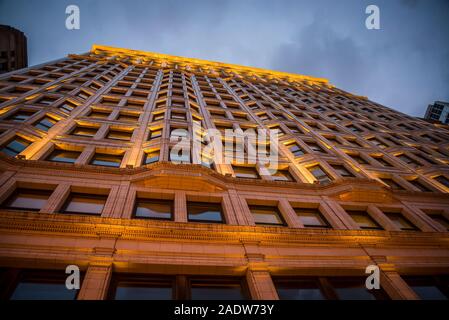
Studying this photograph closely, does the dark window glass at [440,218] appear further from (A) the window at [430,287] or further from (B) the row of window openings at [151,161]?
(A) the window at [430,287]

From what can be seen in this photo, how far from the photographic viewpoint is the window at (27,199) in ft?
38.4

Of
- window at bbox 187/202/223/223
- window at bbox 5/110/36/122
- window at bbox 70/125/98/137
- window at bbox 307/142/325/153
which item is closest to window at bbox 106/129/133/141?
window at bbox 70/125/98/137

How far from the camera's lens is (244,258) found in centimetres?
1026

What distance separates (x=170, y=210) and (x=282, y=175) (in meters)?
8.41

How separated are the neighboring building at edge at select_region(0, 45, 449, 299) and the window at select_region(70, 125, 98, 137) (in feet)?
0.46

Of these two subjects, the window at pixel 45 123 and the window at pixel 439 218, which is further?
the window at pixel 45 123

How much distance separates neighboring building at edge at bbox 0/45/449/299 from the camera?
9.34 m

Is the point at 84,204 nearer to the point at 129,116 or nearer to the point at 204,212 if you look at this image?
the point at 204,212

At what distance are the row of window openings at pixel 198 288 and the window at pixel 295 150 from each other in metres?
11.9

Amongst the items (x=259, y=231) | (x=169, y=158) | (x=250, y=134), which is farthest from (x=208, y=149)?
(x=259, y=231)

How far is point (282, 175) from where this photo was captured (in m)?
18.5

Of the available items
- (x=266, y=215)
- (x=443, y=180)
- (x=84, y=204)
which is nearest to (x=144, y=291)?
(x=84, y=204)

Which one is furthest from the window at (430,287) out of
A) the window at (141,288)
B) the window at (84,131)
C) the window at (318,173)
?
the window at (84,131)
